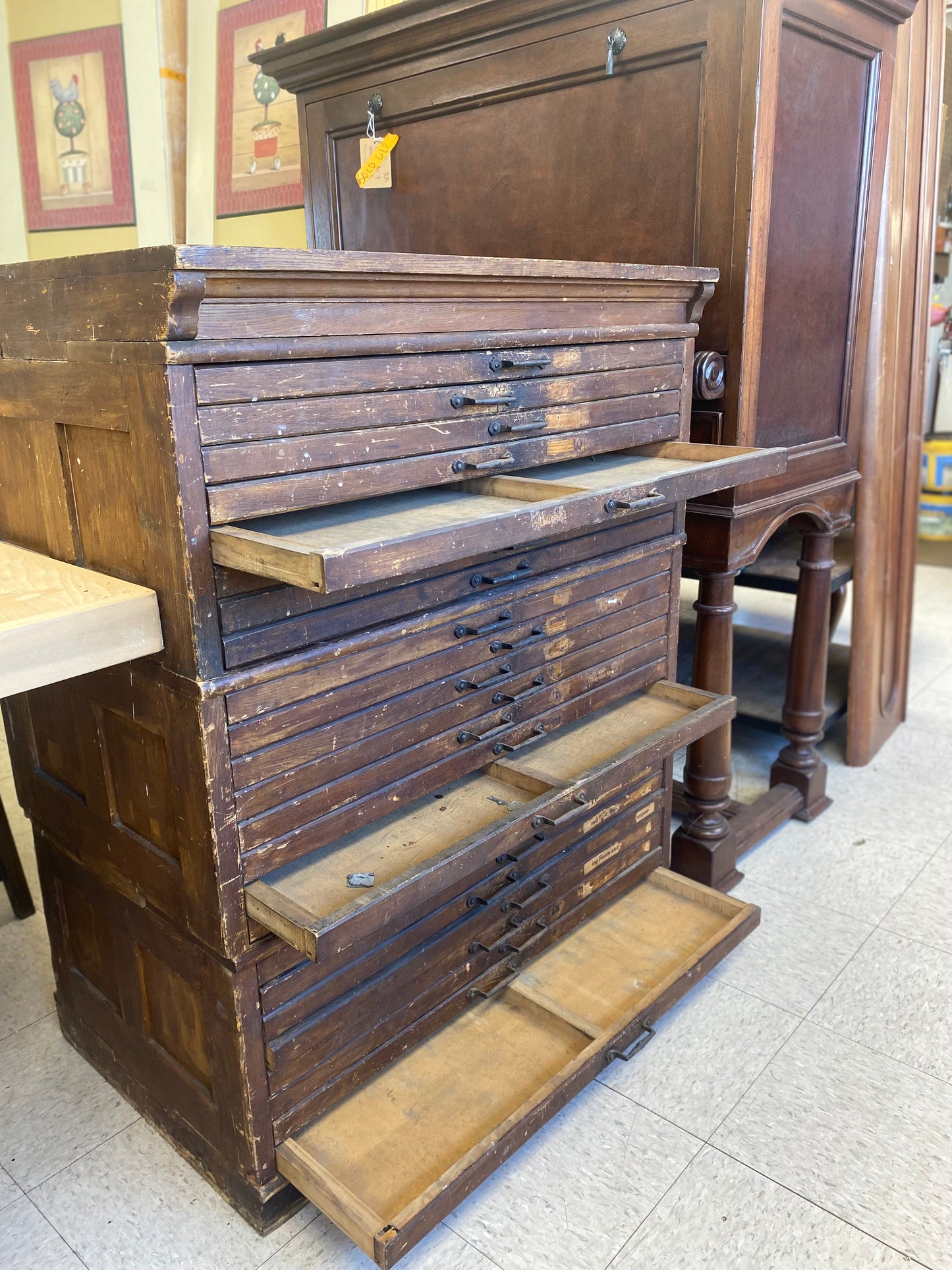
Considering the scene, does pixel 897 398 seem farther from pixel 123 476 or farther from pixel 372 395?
pixel 123 476

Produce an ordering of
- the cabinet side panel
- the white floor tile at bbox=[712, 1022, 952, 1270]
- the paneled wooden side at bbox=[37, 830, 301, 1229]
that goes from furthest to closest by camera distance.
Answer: the cabinet side panel
the white floor tile at bbox=[712, 1022, 952, 1270]
the paneled wooden side at bbox=[37, 830, 301, 1229]

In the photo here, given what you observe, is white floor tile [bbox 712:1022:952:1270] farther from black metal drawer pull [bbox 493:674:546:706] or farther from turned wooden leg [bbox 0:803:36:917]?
turned wooden leg [bbox 0:803:36:917]

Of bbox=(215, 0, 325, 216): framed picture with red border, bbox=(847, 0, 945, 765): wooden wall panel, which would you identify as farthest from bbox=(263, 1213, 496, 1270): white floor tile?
bbox=(215, 0, 325, 216): framed picture with red border

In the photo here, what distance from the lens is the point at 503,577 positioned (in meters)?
1.62

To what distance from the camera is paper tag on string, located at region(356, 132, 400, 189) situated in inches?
95.3

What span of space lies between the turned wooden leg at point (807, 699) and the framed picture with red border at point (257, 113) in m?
1.96

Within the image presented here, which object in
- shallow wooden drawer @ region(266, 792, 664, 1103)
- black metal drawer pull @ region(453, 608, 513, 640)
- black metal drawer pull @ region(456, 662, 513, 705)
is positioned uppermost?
black metal drawer pull @ region(453, 608, 513, 640)

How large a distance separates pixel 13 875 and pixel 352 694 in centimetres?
138

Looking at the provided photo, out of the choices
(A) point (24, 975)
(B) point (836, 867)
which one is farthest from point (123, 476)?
(B) point (836, 867)

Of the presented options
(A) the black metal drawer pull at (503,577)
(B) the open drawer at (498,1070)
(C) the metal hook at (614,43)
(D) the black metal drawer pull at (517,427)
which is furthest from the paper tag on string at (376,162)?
(B) the open drawer at (498,1070)

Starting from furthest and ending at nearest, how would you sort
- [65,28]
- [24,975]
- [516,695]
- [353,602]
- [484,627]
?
[65,28] → [24,975] → [516,695] → [484,627] → [353,602]

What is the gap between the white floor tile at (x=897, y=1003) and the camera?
1873mm

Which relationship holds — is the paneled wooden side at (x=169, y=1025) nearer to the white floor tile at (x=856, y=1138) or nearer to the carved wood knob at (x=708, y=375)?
the white floor tile at (x=856, y=1138)

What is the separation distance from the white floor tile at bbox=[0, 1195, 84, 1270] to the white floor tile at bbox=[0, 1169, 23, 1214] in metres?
0.01
